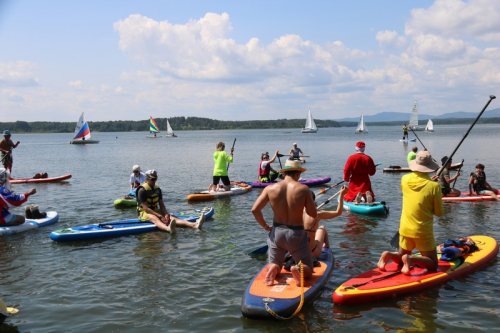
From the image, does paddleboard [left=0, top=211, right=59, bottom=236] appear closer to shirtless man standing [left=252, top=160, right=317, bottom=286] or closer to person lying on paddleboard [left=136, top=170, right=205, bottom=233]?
person lying on paddleboard [left=136, top=170, right=205, bottom=233]

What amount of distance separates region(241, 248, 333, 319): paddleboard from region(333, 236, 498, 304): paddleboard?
41cm

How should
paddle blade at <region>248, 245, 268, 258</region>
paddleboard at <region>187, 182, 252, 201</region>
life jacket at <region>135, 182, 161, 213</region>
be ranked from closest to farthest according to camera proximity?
1. paddle blade at <region>248, 245, 268, 258</region>
2. life jacket at <region>135, 182, 161, 213</region>
3. paddleboard at <region>187, 182, 252, 201</region>

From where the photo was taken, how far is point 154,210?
12.2 meters

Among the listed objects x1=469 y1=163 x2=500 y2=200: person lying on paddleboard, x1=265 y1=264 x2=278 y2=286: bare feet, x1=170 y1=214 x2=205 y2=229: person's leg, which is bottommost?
x1=170 y1=214 x2=205 y2=229: person's leg

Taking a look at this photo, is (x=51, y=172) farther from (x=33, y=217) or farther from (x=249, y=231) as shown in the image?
(x=249, y=231)

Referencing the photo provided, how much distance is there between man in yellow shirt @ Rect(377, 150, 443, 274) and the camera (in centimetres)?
724

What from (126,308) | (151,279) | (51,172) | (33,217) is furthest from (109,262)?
(51,172)

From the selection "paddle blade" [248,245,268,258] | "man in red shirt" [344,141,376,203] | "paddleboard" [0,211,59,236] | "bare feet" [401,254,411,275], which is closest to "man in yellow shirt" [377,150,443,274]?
"bare feet" [401,254,411,275]

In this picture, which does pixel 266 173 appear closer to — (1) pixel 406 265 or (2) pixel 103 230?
(2) pixel 103 230

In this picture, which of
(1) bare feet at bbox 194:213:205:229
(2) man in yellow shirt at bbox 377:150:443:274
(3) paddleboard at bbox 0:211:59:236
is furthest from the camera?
(1) bare feet at bbox 194:213:205:229

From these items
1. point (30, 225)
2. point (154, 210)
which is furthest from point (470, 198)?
point (30, 225)

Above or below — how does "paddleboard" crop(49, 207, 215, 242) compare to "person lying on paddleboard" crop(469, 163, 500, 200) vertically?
below

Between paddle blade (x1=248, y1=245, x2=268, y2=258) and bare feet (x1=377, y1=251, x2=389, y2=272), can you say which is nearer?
bare feet (x1=377, y1=251, x2=389, y2=272)

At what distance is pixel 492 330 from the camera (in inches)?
253
